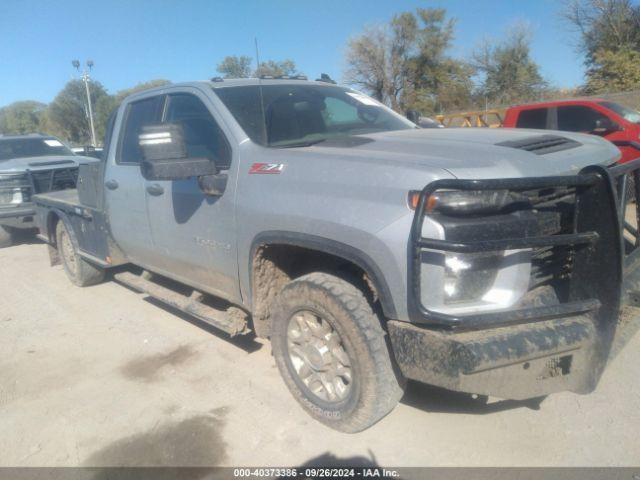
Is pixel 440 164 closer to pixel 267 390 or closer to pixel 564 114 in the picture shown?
pixel 267 390

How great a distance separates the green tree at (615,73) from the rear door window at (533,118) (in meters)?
16.6

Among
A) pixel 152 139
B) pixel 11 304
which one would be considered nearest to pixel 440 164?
pixel 152 139

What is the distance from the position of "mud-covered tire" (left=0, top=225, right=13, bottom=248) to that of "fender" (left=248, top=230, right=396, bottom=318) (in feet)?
25.3

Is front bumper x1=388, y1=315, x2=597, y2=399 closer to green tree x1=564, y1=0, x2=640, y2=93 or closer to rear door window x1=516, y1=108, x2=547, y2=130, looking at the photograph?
rear door window x1=516, y1=108, x2=547, y2=130

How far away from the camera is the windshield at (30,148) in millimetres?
9758

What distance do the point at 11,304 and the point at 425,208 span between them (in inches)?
207

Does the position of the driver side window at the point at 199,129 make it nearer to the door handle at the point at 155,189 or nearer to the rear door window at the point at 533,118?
the door handle at the point at 155,189

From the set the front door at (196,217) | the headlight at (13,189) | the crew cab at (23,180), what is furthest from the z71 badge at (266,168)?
the headlight at (13,189)

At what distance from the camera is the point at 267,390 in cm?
351

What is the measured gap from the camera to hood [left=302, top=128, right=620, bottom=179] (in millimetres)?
2469

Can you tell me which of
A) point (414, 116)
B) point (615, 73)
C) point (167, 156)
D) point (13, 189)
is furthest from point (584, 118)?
point (615, 73)

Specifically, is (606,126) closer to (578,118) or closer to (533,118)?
(578,118)

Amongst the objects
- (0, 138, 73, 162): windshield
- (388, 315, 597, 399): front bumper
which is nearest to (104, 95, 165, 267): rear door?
(388, 315, 597, 399): front bumper

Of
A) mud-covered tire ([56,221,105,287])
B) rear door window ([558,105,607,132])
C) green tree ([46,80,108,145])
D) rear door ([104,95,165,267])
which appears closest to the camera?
rear door ([104,95,165,267])
